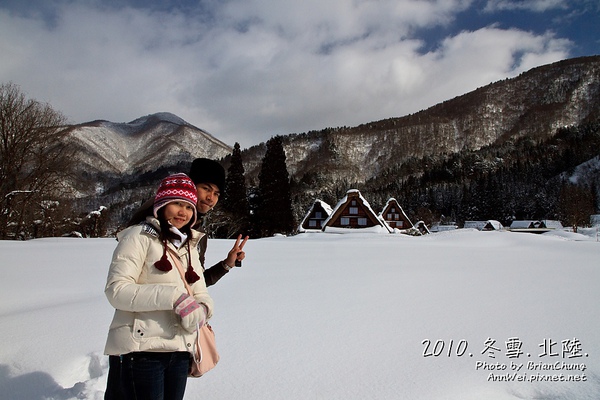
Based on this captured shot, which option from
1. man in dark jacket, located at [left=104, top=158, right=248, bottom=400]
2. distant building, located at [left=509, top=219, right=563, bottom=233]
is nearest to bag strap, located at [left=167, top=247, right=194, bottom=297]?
man in dark jacket, located at [left=104, top=158, right=248, bottom=400]

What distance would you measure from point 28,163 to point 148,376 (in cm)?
2373

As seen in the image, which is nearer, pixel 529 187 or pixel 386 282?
pixel 386 282

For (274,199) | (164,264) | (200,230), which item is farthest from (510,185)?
(164,264)

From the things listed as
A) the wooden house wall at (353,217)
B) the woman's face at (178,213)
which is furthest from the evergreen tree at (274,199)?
the woman's face at (178,213)

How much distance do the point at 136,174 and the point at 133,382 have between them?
174 metres

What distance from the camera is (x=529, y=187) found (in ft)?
301

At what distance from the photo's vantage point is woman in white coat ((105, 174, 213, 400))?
5.78ft

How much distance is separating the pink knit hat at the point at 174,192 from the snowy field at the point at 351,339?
66.7 inches

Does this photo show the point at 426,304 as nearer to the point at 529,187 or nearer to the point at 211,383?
the point at 211,383

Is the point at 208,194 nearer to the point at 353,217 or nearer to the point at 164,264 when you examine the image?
the point at 164,264

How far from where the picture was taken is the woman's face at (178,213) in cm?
203

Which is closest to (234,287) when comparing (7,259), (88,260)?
(88,260)

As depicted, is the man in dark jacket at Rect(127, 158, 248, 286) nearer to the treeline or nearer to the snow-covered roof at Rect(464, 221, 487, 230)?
the treeline

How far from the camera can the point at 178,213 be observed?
206cm
